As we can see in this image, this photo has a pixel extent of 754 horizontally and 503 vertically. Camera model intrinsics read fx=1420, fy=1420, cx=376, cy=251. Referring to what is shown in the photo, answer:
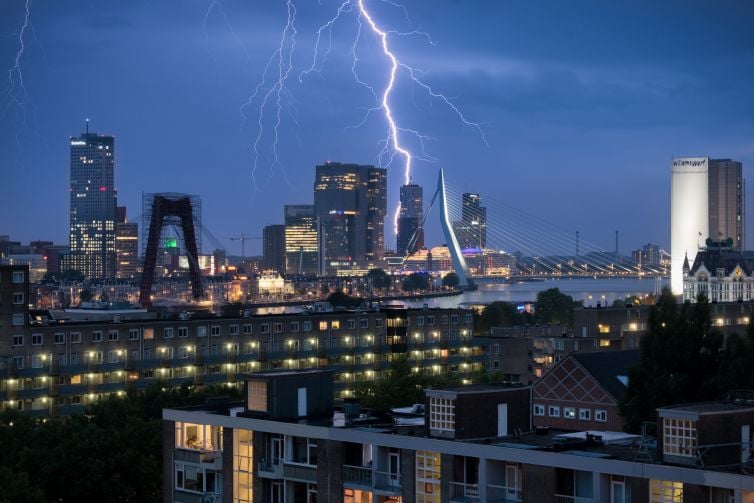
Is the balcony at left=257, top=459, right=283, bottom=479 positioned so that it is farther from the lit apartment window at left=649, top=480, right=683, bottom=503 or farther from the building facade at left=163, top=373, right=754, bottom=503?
the lit apartment window at left=649, top=480, right=683, bottom=503

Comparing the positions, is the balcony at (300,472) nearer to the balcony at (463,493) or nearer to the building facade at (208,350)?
the balcony at (463,493)

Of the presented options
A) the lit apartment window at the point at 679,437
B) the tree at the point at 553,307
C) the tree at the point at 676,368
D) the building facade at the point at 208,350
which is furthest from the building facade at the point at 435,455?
the tree at the point at 553,307

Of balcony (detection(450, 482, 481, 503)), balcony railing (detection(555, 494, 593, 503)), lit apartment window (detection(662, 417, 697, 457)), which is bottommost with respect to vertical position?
balcony (detection(450, 482, 481, 503))

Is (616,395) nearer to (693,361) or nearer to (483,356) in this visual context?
(693,361)

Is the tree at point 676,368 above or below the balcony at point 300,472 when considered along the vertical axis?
above

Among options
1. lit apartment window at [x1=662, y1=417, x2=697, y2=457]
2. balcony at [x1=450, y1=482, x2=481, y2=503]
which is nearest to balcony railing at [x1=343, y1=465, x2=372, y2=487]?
balcony at [x1=450, y1=482, x2=481, y2=503]

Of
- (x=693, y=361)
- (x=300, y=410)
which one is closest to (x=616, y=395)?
(x=693, y=361)
